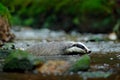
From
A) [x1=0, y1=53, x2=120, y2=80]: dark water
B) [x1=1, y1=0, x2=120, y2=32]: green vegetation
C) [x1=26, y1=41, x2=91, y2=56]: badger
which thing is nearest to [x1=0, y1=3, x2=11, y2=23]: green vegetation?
[x1=26, y1=41, x2=91, y2=56]: badger

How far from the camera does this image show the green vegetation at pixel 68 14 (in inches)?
720

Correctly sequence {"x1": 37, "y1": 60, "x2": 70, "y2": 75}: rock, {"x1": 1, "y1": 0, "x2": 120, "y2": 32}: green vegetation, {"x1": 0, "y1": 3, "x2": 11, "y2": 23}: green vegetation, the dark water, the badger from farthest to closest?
1. {"x1": 1, "y1": 0, "x2": 120, "y2": 32}: green vegetation
2. {"x1": 0, "y1": 3, "x2": 11, "y2": 23}: green vegetation
3. the badger
4. {"x1": 37, "y1": 60, "x2": 70, "y2": 75}: rock
5. the dark water

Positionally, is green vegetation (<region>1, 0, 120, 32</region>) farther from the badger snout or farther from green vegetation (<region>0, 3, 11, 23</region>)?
the badger snout

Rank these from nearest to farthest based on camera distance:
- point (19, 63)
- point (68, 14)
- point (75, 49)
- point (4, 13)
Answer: point (19, 63) → point (75, 49) → point (4, 13) → point (68, 14)

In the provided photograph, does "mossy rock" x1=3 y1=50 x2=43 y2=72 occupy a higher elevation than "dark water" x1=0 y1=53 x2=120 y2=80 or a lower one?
higher

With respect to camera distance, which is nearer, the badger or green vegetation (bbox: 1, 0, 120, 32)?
the badger

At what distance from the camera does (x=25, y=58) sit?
16.8 feet

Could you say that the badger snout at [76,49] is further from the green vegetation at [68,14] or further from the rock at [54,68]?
the green vegetation at [68,14]

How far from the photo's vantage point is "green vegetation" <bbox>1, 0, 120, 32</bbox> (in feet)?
60.0

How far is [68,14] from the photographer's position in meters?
20.6

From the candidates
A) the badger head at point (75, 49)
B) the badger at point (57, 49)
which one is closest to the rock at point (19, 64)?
the badger at point (57, 49)

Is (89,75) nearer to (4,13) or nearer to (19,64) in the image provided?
(19,64)

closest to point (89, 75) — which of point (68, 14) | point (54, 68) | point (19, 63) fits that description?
point (54, 68)

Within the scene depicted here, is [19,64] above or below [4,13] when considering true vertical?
below
